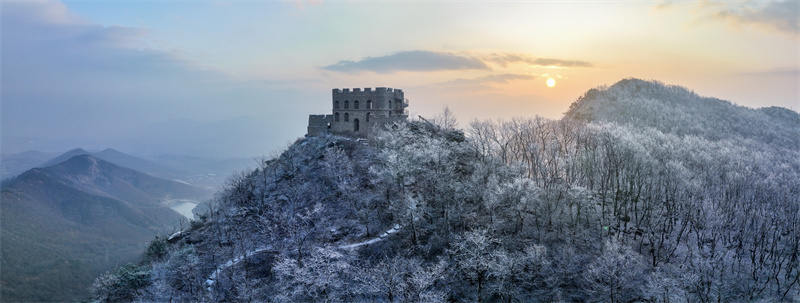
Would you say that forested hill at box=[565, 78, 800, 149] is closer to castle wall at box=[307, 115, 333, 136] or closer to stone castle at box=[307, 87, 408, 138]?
stone castle at box=[307, 87, 408, 138]

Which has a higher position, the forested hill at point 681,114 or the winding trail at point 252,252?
the forested hill at point 681,114

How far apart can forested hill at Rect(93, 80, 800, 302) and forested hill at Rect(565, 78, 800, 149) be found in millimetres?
13890

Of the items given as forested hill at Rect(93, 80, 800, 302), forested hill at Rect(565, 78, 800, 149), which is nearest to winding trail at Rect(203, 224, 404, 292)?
forested hill at Rect(93, 80, 800, 302)

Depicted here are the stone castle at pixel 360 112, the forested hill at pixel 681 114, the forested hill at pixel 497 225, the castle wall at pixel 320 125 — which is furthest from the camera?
the forested hill at pixel 681 114

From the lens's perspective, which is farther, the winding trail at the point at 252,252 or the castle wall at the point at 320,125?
the castle wall at the point at 320,125

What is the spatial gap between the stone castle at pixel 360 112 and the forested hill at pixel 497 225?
4499 mm

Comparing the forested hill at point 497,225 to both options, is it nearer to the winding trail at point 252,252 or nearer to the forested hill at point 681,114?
the winding trail at point 252,252

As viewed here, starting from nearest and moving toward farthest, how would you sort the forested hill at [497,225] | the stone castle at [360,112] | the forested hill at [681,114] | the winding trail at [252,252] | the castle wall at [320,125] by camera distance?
the forested hill at [497,225] < the winding trail at [252,252] < the stone castle at [360,112] < the castle wall at [320,125] < the forested hill at [681,114]

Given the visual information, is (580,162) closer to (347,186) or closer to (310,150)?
(347,186)

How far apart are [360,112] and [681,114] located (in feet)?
248

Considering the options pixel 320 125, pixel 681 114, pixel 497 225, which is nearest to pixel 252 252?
pixel 320 125

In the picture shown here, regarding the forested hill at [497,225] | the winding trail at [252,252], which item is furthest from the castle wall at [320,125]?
the winding trail at [252,252]

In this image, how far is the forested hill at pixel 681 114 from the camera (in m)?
95.5

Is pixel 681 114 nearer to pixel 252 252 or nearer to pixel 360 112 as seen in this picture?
pixel 360 112
